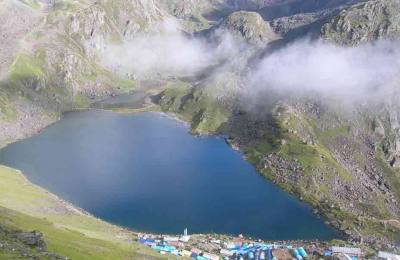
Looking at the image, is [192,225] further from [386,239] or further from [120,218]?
[386,239]

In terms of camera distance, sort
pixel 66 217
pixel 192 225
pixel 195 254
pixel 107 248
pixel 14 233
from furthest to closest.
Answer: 1. pixel 192 225
2. pixel 66 217
3. pixel 195 254
4. pixel 107 248
5. pixel 14 233

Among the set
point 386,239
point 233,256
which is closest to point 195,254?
point 233,256

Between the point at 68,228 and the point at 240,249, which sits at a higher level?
the point at 68,228

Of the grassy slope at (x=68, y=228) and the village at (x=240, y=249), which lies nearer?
the grassy slope at (x=68, y=228)

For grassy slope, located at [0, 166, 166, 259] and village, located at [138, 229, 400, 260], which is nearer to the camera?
grassy slope, located at [0, 166, 166, 259]
